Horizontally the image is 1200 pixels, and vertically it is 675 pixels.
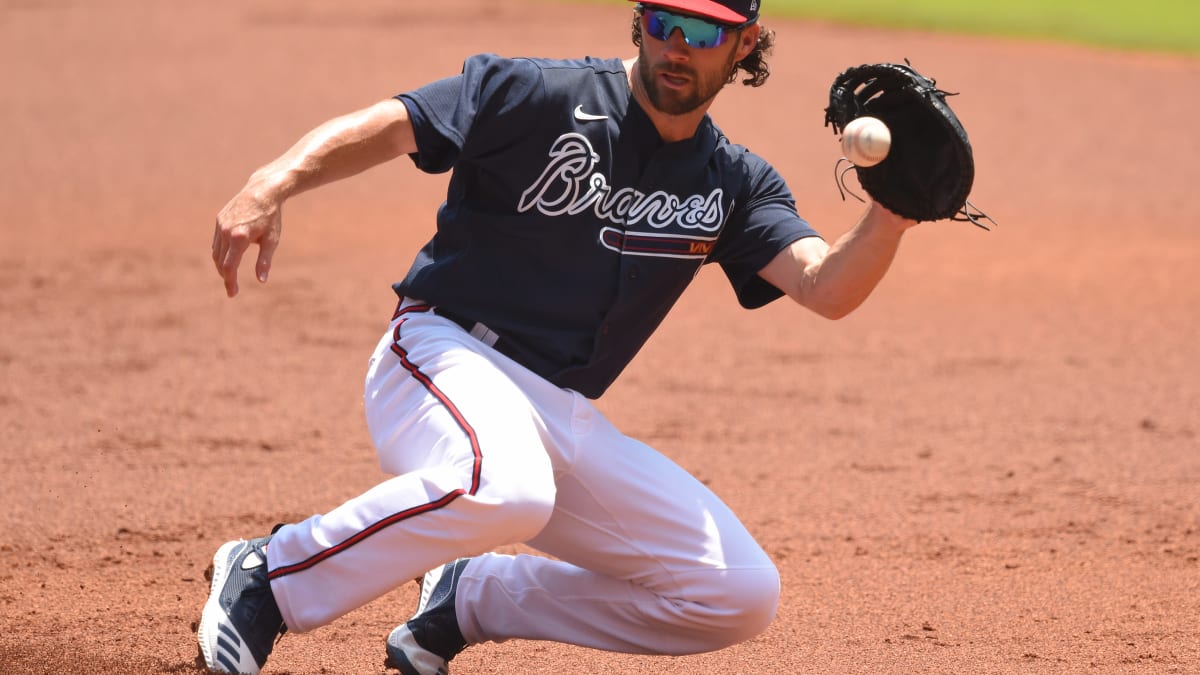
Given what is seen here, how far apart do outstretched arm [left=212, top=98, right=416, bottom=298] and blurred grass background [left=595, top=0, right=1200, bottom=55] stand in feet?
43.6

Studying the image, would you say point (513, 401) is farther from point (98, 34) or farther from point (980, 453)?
point (98, 34)

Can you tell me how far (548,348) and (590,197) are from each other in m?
0.32

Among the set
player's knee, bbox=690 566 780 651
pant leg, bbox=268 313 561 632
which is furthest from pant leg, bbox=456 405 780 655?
pant leg, bbox=268 313 561 632

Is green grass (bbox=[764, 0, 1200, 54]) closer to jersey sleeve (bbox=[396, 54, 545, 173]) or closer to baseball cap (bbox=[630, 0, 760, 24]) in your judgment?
baseball cap (bbox=[630, 0, 760, 24])

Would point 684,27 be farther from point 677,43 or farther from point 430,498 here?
point 430,498

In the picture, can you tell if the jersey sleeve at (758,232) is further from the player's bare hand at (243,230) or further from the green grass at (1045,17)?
the green grass at (1045,17)

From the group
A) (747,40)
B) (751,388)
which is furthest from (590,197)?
(751,388)

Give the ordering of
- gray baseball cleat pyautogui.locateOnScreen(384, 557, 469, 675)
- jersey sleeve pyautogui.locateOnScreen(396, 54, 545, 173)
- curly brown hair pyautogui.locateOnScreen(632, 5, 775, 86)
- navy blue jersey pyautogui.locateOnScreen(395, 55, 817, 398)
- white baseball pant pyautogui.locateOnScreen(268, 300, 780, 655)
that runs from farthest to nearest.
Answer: curly brown hair pyautogui.locateOnScreen(632, 5, 775, 86) < gray baseball cleat pyautogui.locateOnScreen(384, 557, 469, 675) < navy blue jersey pyautogui.locateOnScreen(395, 55, 817, 398) < jersey sleeve pyautogui.locateOnScreen(396, 54, 545, 173) < white baseball pant pyautogui.locateOnScreen(268, 300, 780, 655)

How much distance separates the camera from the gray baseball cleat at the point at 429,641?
3.04m

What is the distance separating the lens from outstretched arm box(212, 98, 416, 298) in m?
2.49

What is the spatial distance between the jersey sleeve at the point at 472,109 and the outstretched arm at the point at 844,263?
26.6 inches

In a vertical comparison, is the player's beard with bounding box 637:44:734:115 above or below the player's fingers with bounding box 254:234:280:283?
above

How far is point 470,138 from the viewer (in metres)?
2.82

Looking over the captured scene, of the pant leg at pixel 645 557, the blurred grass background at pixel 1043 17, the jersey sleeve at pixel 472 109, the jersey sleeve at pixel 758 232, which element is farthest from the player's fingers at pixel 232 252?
the blurred grass background at pixel 1043 17
